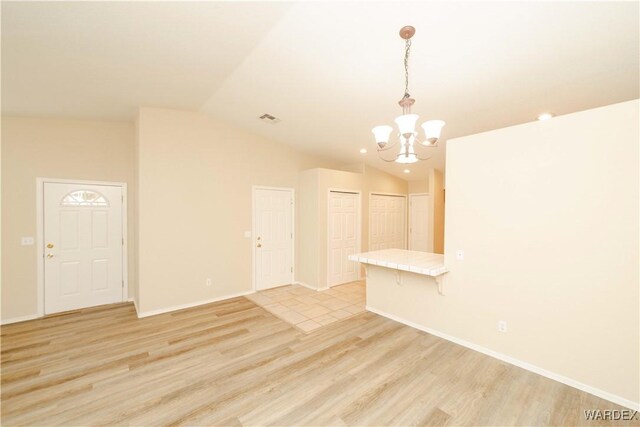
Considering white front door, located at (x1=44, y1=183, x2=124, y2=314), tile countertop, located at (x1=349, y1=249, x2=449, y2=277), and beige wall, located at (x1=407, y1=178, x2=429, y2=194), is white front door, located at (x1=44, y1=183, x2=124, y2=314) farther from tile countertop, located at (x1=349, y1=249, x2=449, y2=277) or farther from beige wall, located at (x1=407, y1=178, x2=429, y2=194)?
beige wall, located at (x1=407, y1=178, x2=429, y2=194)

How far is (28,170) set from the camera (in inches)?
141

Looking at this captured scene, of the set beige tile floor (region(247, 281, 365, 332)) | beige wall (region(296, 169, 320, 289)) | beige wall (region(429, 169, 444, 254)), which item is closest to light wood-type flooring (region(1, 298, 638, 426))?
beige tile floor (region(247, 281, 365, 332))

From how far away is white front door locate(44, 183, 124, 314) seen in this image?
3785 millimetres

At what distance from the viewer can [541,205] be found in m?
2.39

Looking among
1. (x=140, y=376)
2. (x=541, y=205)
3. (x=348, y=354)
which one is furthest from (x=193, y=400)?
(x=541, y=205)

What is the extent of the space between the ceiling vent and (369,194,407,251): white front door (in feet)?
9.35

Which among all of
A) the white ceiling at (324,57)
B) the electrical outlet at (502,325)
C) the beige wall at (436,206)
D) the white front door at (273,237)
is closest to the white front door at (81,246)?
the white ceiling at (324,57)

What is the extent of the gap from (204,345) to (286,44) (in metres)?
3.32

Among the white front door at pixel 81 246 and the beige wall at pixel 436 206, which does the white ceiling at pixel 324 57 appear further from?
the beige wall at pixel 436 206

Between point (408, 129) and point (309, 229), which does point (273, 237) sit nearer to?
point (309, 229)

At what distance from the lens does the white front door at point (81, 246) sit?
12.4ft

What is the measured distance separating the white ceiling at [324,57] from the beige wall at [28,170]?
290 millimetres

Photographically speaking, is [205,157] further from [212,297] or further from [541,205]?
[541,205]

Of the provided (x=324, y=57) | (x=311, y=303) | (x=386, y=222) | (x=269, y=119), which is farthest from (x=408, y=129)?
(x=386, y=222)
